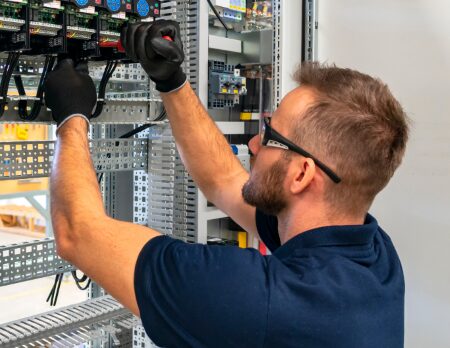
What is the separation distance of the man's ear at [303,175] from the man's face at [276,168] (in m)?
0.03

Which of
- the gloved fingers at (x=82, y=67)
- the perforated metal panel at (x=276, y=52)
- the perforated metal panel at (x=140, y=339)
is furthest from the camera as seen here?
the perforated metal panel at (x=276, y=52)

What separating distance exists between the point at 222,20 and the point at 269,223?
34.2 inches

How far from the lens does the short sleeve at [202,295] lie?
39.0 inches

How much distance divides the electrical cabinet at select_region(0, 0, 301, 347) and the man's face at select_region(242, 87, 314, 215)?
56cm

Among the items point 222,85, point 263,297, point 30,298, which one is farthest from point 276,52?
point 30,298

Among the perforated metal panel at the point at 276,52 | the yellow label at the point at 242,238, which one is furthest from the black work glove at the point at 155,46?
the yellow label at the point at 242,238

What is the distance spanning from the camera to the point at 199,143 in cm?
161

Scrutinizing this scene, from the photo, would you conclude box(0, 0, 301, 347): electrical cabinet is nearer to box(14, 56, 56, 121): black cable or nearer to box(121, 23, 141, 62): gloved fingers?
box(14, 56, 56, 121): black cable

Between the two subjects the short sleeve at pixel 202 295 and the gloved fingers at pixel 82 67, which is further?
the gloved fingers at pixel 82 67

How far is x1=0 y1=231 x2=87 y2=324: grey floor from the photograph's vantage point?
434 cm

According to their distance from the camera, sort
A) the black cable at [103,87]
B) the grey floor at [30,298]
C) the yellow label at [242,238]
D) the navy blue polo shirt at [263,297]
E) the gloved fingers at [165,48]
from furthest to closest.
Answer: the grey floor at [30,298]
the yellow label at [242,238]
the black cable at [103,87]
the gloved fingers at [165,48]
the navy blue polo shirt at [263,297]

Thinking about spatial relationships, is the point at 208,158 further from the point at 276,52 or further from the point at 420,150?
the point at 420,150

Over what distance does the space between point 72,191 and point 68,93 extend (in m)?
0.29

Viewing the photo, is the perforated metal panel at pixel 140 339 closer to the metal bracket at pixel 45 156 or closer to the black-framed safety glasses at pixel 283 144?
the metal bracket at pixel 45 156
